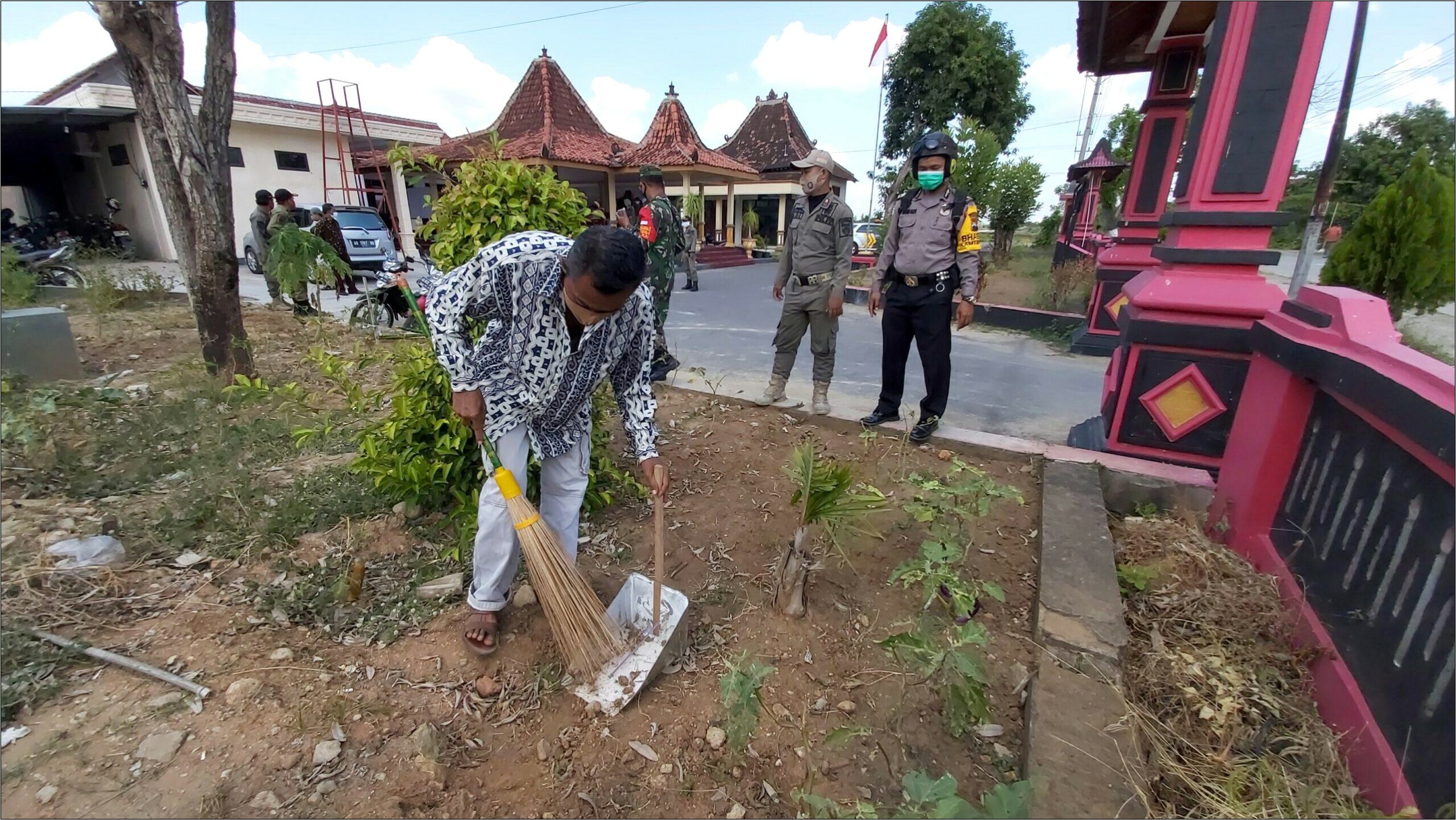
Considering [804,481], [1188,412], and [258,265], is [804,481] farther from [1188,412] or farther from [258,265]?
[258,265]

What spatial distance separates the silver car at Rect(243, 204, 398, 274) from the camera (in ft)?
35.7

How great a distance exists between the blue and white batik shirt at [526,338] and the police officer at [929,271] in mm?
2061

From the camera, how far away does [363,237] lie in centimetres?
1107

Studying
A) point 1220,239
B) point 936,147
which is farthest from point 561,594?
point 1220,239

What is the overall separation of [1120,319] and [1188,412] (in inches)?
25.1

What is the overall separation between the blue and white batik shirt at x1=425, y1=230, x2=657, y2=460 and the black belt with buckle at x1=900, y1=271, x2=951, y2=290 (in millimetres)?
2046

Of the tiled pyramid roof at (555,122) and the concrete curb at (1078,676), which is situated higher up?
the tiled pyramid roof at (555,122)

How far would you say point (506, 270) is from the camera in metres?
1.83

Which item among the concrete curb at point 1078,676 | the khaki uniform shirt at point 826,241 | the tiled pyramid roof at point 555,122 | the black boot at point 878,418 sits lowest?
the concrete curb at point 1078,676

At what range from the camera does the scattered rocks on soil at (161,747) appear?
1.61 meters

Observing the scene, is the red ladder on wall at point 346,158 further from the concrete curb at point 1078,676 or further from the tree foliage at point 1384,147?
the tree foliage at point 1384,147

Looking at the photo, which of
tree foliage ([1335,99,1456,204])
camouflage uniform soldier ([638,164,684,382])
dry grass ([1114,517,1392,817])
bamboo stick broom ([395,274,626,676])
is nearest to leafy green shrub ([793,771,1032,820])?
dry grass ([1114,517,1392,817])

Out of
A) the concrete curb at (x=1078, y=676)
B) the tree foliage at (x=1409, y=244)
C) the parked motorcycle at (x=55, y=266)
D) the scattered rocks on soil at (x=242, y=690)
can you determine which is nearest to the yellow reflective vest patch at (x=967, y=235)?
the concrete curb at (x=1078, y=676)

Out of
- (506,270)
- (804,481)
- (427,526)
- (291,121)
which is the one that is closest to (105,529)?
(427,526)
